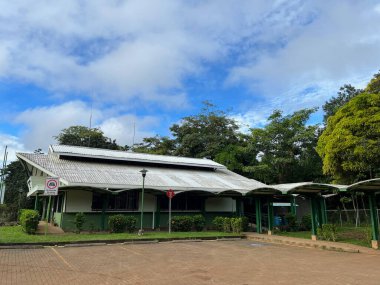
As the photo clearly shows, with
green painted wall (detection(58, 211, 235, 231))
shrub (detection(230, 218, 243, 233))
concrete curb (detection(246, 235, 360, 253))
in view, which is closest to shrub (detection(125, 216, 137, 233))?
green painted wall (detection(58, 211, 235, 231))

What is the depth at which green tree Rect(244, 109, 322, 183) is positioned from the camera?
32.5 meters

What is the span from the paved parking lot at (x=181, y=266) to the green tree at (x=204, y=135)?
25366 millimetres

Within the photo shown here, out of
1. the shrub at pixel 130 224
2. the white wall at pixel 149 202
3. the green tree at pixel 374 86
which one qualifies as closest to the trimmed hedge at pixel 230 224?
the white wall at pixel 149 202

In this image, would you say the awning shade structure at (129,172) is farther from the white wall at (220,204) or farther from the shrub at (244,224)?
the shrub at (244,224)

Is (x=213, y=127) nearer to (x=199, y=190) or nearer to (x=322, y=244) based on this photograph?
(x=199, y=190)

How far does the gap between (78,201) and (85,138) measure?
2783 centimetres

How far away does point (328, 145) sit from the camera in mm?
22406

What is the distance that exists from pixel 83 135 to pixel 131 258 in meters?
Answer: 37.6

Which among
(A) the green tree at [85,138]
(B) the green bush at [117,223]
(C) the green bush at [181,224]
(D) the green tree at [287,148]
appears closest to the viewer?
(B) the green bush at [117,223]

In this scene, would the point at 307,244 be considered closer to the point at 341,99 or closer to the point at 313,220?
the point at 313,220

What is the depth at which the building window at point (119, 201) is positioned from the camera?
2000 cm

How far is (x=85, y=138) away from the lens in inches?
1796

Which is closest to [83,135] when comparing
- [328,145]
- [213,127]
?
[213,127]

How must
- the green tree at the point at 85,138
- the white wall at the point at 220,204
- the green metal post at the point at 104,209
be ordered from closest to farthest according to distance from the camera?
the green metal post at the point at 104,209
the white wall at the point at 220,204
the green tree at the point at 85,138
